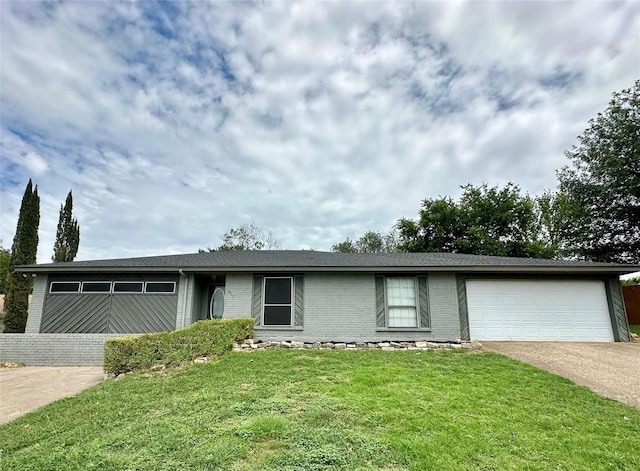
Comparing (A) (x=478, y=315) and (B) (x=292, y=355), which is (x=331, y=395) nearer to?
(B) (x=292, y=355)

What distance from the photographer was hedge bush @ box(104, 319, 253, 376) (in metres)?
6.79

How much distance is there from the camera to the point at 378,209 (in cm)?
2591

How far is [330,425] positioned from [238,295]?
7098mm

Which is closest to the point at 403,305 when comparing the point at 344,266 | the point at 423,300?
the point at 423,300

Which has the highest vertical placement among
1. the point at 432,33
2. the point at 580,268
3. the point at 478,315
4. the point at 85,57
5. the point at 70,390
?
the point at 432,33

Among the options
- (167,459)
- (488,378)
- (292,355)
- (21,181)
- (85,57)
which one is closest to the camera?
(167,459)

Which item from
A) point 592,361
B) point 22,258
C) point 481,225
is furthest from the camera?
point 481,225

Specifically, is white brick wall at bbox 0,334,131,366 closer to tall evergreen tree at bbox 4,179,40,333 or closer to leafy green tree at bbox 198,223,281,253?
tall evergreen tree at bbox 4,179,40,333

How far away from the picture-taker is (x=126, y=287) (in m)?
10.7

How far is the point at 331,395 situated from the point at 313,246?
27925mm

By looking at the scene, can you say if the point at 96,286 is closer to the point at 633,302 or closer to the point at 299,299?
the point at 299,299

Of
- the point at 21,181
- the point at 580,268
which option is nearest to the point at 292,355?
the point at 580,268

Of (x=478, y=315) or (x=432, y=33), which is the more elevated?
(x=432, y=33)

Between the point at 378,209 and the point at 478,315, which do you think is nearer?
the point at 478,315
